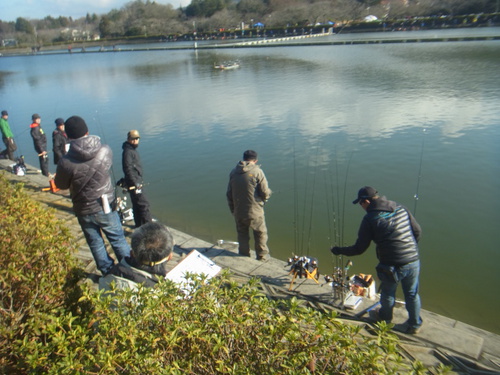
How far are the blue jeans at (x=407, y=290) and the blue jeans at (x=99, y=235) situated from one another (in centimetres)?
271

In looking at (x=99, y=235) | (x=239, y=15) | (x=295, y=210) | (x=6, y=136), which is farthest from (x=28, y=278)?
(x=239, y=15)

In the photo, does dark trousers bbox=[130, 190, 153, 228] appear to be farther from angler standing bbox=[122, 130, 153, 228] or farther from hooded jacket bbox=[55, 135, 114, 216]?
hooded jacket bbox=[55, 135, 114, 216]

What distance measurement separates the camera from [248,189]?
4953 mm

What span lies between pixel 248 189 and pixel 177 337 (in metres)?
3.04

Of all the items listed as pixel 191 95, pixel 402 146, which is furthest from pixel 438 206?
pixel 191 95

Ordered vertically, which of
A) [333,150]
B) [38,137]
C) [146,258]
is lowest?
[333,150]

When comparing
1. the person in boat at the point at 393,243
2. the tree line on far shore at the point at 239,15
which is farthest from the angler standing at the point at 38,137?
the tree line on far shore at the point at 239,15

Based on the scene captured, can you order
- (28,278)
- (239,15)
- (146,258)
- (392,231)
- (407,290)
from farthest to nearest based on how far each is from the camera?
(239,15), (407,290), (392,231), (146,258), (28,278)

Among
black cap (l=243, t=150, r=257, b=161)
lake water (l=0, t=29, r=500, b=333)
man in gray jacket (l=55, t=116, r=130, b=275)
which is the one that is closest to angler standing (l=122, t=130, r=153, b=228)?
man in gray jacket (l=55, t=116, r=130, b=275)

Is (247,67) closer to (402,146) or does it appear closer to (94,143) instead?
(402,146)

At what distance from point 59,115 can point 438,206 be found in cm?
1648

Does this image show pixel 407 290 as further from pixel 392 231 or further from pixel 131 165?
pixel 131 165

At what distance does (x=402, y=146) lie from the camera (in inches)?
437

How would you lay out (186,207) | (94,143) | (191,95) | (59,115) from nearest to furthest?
(94,143) → (186,207) → (59,115) → (191,95)
